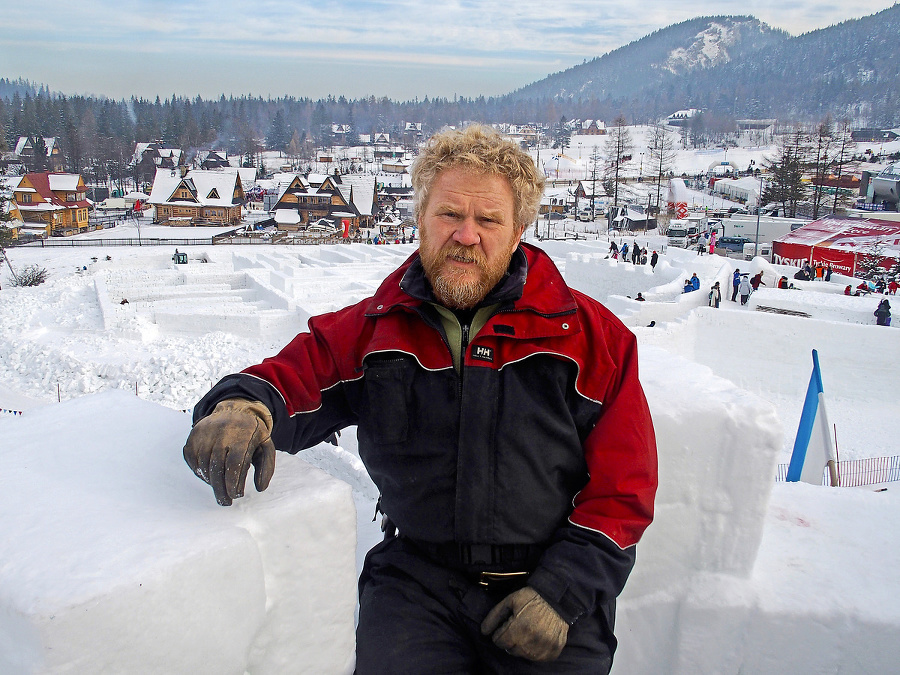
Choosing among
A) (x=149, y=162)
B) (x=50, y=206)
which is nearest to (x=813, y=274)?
(x=50, y=206)

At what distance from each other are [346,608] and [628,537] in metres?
0.79

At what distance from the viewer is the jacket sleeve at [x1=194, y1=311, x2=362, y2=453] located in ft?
6.08

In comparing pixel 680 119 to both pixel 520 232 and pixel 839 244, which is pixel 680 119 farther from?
pixel 520 232

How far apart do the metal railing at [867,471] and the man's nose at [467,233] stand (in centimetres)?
689

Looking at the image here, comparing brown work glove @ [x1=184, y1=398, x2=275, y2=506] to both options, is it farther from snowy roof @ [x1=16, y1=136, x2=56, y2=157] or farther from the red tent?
snowy roof @ [x1=16, y1=136, x2=56, y2=157]

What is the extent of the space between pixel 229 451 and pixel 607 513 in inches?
40.5

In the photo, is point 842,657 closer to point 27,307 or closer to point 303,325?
point 303,325

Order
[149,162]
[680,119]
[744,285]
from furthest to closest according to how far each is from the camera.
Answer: [680,119]
[149,162]
[744,285]

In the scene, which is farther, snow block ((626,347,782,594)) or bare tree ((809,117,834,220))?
bare tree ((809,117,834,220))

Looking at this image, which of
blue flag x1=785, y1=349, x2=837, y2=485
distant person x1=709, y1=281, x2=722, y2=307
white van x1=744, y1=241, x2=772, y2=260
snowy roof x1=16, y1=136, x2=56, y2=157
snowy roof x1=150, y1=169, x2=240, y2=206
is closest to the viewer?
blue flag x1=785, y1=349, x2=837, y2=485

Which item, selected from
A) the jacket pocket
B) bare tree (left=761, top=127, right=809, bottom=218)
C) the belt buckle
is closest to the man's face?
the jacket pocket

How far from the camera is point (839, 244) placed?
22.2 metres

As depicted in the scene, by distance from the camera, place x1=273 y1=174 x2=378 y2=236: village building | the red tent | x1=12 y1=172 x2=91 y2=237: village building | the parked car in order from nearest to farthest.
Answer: the red tent < the parked car < x1=12 y1=172 x2=91 y2=237: village building < x1=273 y1=174 x2=378 y2=236: village building

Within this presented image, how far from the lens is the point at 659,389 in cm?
228
